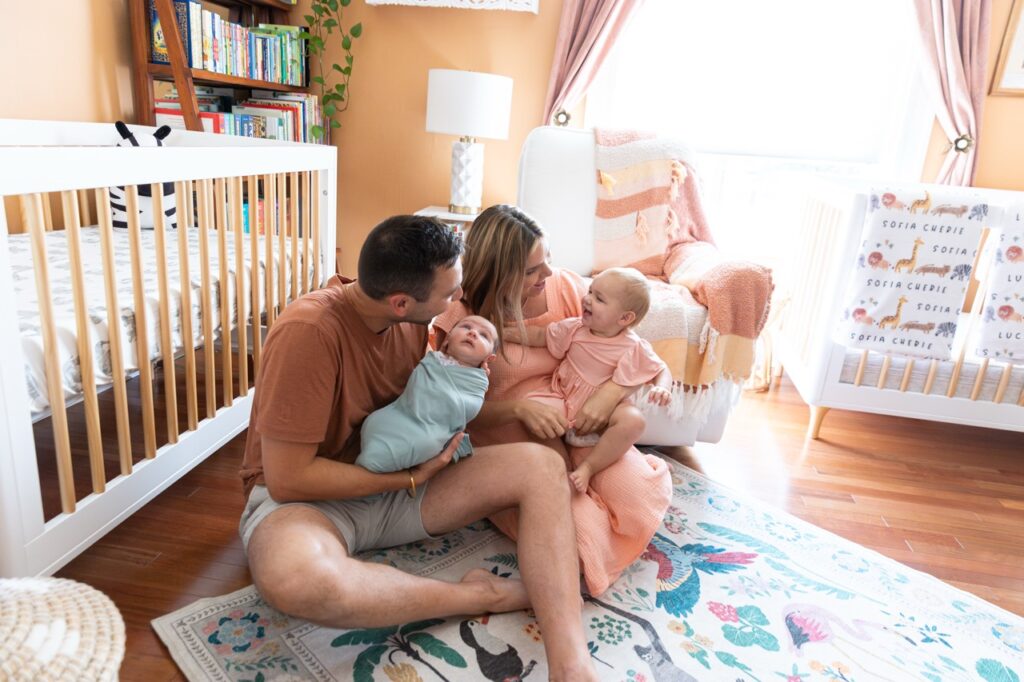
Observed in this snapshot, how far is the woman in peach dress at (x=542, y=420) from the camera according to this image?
1501mm

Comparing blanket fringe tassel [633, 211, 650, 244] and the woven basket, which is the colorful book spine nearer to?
blanket fringe tassel [633, 211, 650, 244]

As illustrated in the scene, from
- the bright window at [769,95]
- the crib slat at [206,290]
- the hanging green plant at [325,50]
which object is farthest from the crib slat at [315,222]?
the bright window at [769,95]

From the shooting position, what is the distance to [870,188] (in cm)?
208

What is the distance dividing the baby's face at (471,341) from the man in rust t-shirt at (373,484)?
0.09 metres

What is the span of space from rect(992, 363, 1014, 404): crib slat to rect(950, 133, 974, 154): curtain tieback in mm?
1313

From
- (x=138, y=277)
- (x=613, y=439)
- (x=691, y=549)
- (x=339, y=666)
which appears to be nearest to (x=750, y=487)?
(x=691, y=549)

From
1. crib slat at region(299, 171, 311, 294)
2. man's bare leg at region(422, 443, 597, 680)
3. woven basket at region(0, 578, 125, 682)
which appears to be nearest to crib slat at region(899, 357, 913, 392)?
man's bare leg at region(422, 443, 597, 680)

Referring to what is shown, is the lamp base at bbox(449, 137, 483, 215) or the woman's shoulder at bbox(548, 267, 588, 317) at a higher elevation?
the lamp base at bbox(449, 137, 483, 215)

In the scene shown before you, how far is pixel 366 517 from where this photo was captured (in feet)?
4.44

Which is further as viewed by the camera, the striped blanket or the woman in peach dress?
the striped blanket

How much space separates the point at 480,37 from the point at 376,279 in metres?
2.49

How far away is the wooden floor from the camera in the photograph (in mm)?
1429

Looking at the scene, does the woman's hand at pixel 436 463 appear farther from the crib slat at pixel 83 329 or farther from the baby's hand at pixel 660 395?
the crib slat at pixel 83 329

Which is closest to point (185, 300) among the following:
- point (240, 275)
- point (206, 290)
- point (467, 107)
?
point (206, 290)
